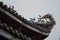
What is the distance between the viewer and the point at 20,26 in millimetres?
6828

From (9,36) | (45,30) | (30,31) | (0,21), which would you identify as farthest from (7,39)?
(45,30)

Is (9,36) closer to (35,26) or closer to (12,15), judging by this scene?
(12,15)

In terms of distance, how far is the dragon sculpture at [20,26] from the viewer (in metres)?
5.93

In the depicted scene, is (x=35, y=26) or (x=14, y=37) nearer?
(x=14, y=37)

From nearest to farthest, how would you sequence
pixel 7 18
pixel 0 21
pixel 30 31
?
pixel 0 21, pixel 7 18, pixel 30 31

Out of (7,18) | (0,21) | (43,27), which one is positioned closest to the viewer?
(0,21)

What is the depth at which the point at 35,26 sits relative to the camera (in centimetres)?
739

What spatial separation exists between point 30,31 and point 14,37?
118 centimetres

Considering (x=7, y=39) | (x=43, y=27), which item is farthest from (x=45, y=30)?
(x=7, y=39)

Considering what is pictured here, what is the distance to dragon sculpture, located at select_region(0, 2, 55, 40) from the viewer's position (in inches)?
233

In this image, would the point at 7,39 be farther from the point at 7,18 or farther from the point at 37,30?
the point at 37,30

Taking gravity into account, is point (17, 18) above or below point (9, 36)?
above

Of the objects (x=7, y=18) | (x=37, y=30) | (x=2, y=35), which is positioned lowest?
(x=2, y=35)

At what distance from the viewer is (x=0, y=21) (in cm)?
584
